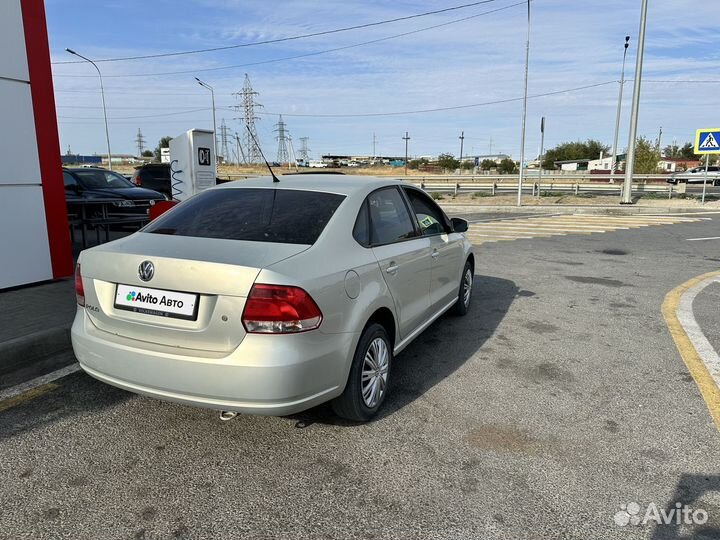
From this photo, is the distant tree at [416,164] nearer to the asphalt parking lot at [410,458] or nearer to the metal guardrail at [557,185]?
the metal guardrail at [557,185]

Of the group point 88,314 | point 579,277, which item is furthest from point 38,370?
point 579,277

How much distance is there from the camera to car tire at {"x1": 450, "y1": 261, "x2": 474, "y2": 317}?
573 cm

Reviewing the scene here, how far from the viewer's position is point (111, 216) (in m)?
11.3

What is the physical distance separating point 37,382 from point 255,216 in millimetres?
2205

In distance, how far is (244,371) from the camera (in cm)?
269

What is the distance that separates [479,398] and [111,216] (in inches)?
389

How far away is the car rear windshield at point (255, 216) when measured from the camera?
10.6 ft

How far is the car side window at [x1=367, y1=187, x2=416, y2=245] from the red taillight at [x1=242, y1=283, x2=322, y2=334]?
1005 mm

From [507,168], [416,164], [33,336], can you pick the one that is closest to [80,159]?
[416,164]

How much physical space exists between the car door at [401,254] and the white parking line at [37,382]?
2.66 meters

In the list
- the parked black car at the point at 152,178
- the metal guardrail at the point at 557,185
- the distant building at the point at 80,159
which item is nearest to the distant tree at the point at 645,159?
the metal guardrail at the point at 557,185

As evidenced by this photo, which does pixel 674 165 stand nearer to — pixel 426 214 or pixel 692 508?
pixel 426 214

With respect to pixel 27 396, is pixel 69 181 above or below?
above

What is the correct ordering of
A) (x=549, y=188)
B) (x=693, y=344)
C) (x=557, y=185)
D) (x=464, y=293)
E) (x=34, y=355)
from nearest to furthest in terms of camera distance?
(x=34, y=355), (x=693, y=344), (x=464, y=293), (x=549, y=188), (x=557, y=185)
